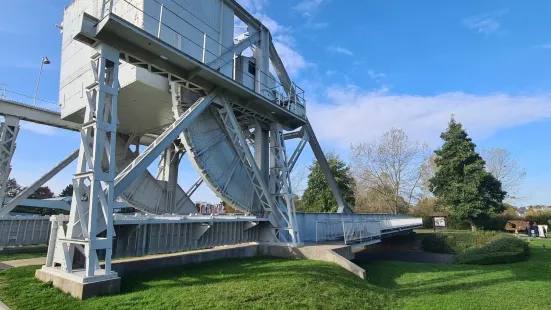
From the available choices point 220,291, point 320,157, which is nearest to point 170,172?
point 320,157

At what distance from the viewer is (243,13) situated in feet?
47.9

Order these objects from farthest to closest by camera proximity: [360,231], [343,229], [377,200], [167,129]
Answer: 1. [377,200]
2. [360,231]
3. [343,229]
4. [167,129]

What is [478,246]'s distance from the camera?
23312 mm

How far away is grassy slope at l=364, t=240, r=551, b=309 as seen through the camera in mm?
7492

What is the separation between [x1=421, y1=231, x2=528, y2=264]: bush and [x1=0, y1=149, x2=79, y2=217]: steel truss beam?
21145mm

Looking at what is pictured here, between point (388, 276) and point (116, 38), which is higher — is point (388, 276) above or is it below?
below

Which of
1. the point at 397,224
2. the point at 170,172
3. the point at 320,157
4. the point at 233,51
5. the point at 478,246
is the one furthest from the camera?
the point at 397,224

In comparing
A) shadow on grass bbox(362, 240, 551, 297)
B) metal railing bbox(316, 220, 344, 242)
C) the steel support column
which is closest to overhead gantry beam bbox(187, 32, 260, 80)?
the steel support column

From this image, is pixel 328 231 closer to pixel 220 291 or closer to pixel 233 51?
pixel 233 51

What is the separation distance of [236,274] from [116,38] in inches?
264

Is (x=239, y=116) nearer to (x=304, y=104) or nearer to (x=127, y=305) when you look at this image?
(x=304, y=104)

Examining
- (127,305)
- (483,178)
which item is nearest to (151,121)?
(127,305)

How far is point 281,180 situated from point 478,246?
1767 cm

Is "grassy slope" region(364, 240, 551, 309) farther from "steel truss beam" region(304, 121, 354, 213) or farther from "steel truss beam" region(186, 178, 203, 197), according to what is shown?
"steel truss beam" region(186, 178, 203, 197)
